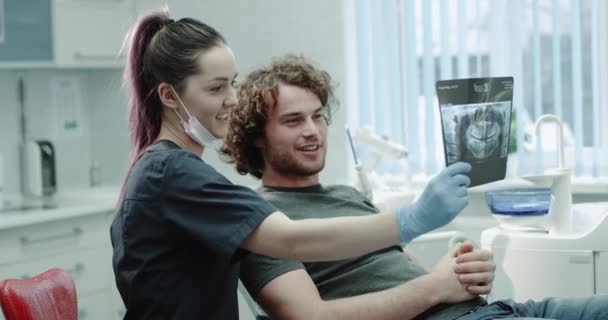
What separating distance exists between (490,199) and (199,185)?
1.28 metres

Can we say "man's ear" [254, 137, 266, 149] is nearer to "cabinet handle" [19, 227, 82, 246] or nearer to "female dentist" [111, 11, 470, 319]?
"female dentist" [111, 11, 470, 319]

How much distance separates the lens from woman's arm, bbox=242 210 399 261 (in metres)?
1.59

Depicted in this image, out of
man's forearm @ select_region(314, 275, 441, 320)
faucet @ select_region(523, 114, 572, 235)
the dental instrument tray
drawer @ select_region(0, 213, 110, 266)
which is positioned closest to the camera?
man's forearm @ select_region(314, 275, 441, 320)

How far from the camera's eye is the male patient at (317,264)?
1.89 m

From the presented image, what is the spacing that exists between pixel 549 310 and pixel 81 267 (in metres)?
2.07

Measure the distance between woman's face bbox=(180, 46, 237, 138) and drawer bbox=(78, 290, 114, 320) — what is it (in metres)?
1.96

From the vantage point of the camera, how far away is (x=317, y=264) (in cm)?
205

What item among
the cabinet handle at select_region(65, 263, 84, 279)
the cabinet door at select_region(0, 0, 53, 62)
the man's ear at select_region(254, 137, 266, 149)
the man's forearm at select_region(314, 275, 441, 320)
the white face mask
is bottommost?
the cabinet handle at select_region(65, 263, 84, 279)

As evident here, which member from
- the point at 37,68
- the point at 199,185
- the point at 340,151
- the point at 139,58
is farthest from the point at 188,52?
the point at 37,68

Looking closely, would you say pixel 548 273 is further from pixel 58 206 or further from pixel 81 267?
pixel 58 206

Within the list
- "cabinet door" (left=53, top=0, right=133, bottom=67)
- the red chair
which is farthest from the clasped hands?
"cabinet door" (left=53, top=0, right=133, bottom=67)

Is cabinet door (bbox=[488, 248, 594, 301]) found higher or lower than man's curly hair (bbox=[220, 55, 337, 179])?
lower

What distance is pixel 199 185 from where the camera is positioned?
162cm

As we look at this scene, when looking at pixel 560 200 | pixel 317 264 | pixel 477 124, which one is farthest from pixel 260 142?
pixel 560 200
